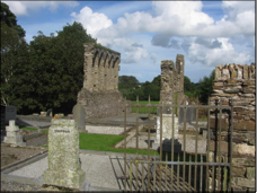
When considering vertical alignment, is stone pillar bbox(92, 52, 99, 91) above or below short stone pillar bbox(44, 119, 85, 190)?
above

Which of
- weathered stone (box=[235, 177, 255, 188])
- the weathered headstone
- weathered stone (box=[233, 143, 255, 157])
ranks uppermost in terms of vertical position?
the weathered headstone

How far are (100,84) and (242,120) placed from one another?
22.7 m

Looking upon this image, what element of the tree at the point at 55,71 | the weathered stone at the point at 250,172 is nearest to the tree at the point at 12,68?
the tree at the point at 55,71

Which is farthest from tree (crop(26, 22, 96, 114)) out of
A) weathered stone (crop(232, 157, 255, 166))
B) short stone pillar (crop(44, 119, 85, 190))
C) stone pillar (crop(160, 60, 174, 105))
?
weathered stone (crop(232, 157, 255, 166))

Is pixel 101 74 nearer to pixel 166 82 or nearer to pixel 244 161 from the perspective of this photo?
pixel 166 82

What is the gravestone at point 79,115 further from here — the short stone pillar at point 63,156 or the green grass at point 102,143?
the short stone pillar at point 63,156

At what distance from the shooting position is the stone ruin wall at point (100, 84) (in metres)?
24.9

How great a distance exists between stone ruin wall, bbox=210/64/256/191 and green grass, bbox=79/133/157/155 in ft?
18.0

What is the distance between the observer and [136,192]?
24.4 ft

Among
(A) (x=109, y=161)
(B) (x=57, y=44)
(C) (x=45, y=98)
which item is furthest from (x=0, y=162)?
(B) (x=57, y=44)

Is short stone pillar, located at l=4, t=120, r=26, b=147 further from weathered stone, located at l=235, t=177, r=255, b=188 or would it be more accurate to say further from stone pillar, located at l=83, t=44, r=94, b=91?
stone pillar, located at l=83, t=44, r=94, b=91

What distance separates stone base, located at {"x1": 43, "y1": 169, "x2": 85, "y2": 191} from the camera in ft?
25.8

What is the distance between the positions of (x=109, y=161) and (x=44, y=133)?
7.16m

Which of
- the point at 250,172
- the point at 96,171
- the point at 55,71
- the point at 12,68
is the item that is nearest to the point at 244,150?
the point at 250,172
